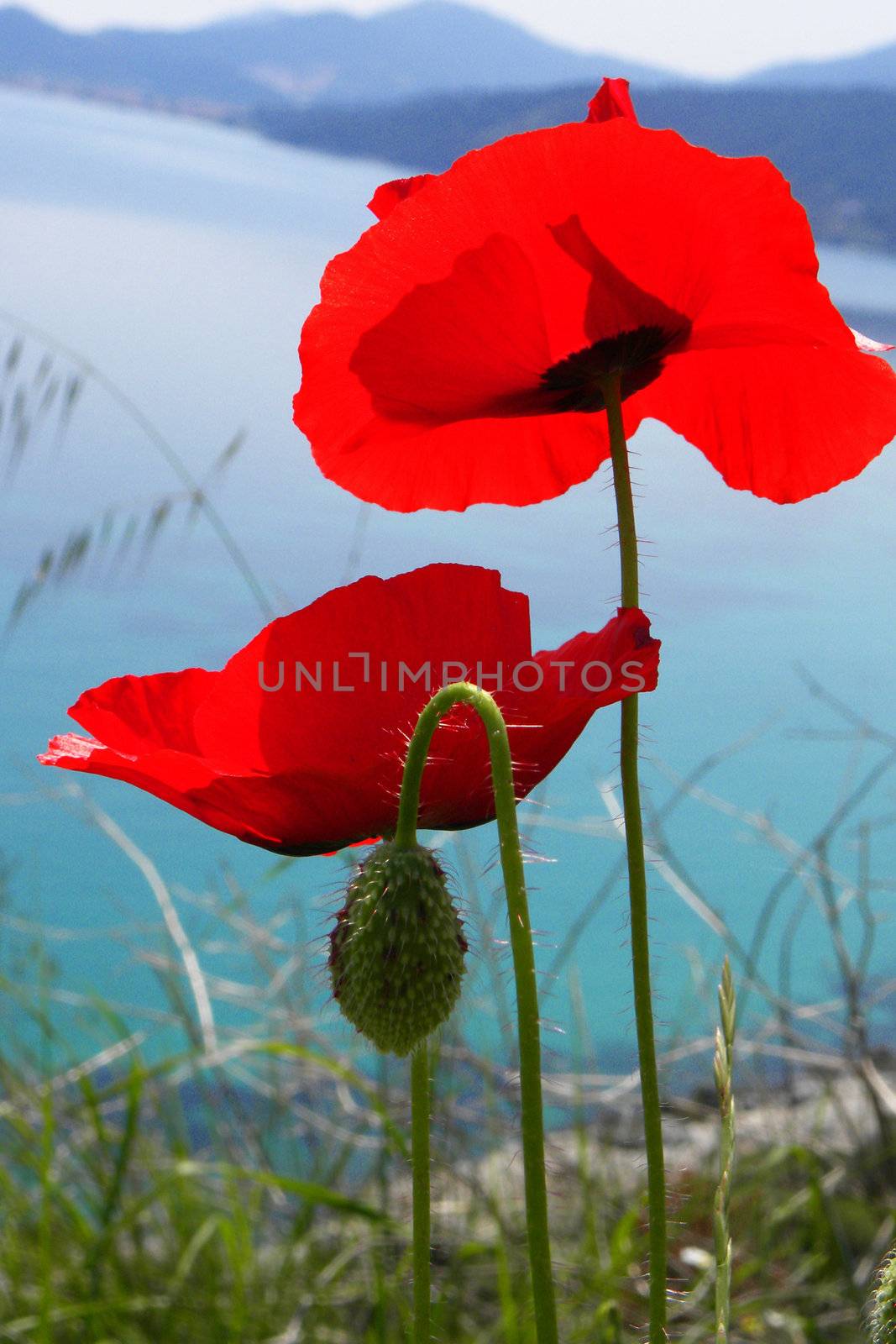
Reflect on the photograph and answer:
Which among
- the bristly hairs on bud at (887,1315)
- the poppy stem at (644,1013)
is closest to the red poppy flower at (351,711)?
the poppy stem at (644,1013)

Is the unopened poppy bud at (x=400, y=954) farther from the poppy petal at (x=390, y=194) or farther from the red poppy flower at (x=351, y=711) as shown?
the poppy petal at (x=390, y=194)

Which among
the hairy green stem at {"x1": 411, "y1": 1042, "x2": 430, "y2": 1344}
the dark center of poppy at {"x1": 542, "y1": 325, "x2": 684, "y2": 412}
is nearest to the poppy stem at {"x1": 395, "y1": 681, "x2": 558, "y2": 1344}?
the hairy green stem at {"x1": 411, "y1": 1042, "x2": 430, "y2": 1344}

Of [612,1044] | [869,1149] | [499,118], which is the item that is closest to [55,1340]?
[869,1149]

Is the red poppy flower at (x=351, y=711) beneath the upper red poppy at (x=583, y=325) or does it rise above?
beneath

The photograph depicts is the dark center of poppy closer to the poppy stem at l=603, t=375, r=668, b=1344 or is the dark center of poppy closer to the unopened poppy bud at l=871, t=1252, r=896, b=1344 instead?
the poppy stem at l=603, t=375, r=668, b=1344

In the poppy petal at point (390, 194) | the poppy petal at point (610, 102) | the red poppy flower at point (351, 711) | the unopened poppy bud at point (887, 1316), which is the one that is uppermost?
the poppy petal at point (610, 102)

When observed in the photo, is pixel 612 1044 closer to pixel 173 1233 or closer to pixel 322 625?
pixel 173 1233
